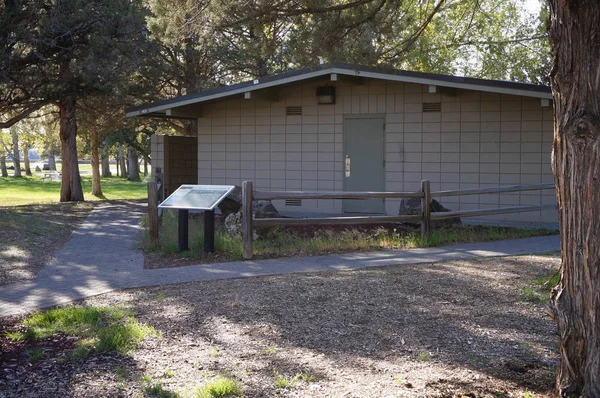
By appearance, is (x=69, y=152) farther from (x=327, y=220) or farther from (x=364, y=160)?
(x=327, y=220)

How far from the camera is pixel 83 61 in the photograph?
20.8 meters

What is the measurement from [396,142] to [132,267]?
8.54 m

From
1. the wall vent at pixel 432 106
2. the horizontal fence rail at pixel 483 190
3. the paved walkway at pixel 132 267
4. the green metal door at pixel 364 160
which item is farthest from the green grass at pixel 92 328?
the wall vent at pixel 432 106

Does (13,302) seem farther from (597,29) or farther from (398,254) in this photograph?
(597,29)

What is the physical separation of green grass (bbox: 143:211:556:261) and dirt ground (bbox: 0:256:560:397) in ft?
8.85

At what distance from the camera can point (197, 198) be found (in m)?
11.1

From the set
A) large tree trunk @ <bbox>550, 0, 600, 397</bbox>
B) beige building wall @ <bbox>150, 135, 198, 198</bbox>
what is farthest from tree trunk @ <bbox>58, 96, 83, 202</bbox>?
large tree trunk @ <bbox>550, 0, 600, 397</bbox>

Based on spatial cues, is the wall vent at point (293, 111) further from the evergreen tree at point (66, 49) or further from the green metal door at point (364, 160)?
the evergreen tree at point (66, 49)

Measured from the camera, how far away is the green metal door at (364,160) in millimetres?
17094

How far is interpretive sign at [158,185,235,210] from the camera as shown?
10.8 m

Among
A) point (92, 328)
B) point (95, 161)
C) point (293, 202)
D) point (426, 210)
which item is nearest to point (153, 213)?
point (426, 210)

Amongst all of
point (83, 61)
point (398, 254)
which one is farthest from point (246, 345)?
point (83, 61)

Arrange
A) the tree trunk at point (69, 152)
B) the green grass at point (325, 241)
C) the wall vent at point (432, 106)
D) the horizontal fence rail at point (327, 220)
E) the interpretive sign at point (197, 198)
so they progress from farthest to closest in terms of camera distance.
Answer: the tree trunk at point (69, 152), the wall vent at point (432, 106), the green grass at point (325, 241), the horizontal fence rail at point (327, 220), the interpretive sign at point (197, 198)

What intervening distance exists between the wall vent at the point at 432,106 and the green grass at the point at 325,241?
3.89 meters
